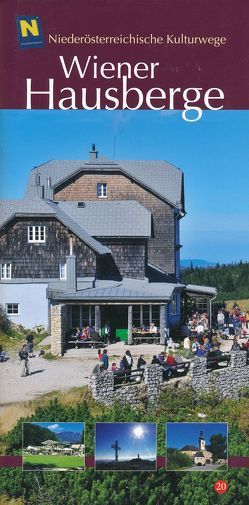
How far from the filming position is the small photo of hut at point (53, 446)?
12367 millimetres

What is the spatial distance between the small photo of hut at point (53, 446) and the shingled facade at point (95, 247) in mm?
1238

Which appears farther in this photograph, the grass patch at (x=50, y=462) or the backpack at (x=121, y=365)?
the backpack at (x=121, y=365)

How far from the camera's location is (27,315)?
1309 centimetres

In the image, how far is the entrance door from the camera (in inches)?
522

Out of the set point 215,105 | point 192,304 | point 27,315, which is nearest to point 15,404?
point 27,315

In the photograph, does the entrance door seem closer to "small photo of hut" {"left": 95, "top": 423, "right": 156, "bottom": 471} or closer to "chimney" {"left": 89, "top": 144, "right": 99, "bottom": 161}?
"small photo of hut" {"left": 95, "top": 423, "right": 156, "bottom": 471}

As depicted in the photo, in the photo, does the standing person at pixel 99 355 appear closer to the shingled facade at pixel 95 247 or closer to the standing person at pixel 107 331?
the standing person at pixel 107 331

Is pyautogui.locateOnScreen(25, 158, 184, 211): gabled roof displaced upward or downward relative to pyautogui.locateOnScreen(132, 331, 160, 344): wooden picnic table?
upward

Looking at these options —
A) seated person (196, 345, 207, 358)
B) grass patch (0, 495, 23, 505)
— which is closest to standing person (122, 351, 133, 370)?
seated person (196, 345, 207, 358)

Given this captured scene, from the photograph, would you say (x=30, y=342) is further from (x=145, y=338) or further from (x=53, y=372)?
(x=145, y=338)

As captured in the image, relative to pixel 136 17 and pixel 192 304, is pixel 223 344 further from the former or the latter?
pixel 136 17

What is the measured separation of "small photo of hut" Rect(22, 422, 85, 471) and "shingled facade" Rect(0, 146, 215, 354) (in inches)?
48.7

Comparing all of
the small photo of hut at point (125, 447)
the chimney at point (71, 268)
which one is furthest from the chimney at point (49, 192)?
the small photo of hut at point (125, 447)

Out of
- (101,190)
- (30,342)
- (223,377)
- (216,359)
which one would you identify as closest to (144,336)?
(216,359)
